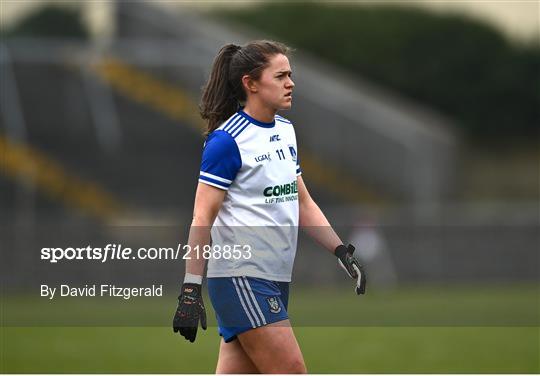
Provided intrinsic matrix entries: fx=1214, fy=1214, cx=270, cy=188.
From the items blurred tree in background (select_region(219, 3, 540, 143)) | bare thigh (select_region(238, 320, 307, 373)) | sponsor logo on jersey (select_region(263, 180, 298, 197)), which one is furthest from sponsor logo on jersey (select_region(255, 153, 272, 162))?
blurred tree in background (select_region(219, 3, 540, 143))

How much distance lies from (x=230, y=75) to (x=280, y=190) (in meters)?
0.65

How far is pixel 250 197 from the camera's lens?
5973 mm

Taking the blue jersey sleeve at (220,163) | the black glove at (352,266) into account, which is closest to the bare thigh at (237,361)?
the black glove at (352,266)

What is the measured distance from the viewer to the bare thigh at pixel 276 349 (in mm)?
5863

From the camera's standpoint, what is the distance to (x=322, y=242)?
256 inches

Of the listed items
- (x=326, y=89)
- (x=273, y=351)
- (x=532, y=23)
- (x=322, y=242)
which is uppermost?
(x=532, y=23)

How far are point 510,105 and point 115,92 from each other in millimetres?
10672

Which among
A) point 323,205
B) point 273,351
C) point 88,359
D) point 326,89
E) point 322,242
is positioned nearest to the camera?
point 273,351

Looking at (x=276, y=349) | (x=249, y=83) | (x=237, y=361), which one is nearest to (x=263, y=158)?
(x=249, y=83)

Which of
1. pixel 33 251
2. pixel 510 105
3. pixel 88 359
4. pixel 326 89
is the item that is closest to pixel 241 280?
pixel 88 359

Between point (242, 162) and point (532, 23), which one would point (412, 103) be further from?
point (242, 162)

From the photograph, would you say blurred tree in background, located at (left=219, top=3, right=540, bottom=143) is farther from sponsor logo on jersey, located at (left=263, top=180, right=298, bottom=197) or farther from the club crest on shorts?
the club crest on shorts

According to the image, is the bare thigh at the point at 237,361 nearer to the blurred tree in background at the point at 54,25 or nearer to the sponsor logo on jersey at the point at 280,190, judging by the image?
the sponsor logo on jersey at the point at 280,190

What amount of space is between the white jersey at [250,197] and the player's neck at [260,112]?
3cm
